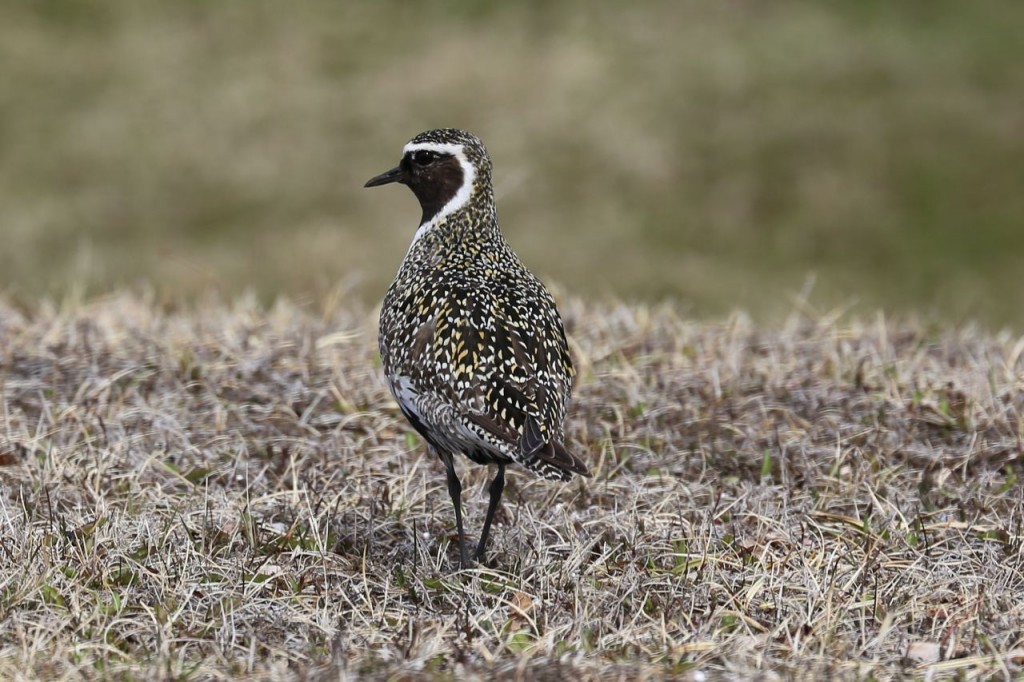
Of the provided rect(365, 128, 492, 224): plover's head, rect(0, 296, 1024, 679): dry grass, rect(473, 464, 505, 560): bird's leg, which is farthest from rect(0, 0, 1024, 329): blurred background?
rect(473, 464, 505, 560): bird's leg

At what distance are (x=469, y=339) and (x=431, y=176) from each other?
1.07 m

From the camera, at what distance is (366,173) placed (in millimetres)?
18062

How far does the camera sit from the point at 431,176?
6.14 m

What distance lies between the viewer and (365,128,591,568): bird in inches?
203

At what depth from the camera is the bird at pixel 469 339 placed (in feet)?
16.9

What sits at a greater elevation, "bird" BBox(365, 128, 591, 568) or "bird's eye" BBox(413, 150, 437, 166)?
"bird's eye" BBox(413, 150, 437, 166)

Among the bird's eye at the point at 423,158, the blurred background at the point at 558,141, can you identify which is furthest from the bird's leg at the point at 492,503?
the blurred background at the point at 558,141

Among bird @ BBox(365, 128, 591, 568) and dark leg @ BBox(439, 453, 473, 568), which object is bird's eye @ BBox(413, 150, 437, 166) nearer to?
bird @ BBox(365, 128, 591, 568)

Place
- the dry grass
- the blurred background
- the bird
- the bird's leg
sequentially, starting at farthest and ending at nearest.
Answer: the blurred background → the bird's leg → the bird → the dry grass

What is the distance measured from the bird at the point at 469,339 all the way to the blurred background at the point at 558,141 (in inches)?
337

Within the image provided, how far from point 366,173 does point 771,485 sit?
12.4 m

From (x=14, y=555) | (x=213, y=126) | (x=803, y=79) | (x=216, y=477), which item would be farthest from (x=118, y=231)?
(x=14, y=555)

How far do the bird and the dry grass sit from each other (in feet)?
1.54

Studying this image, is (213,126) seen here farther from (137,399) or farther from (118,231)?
(137,399)
